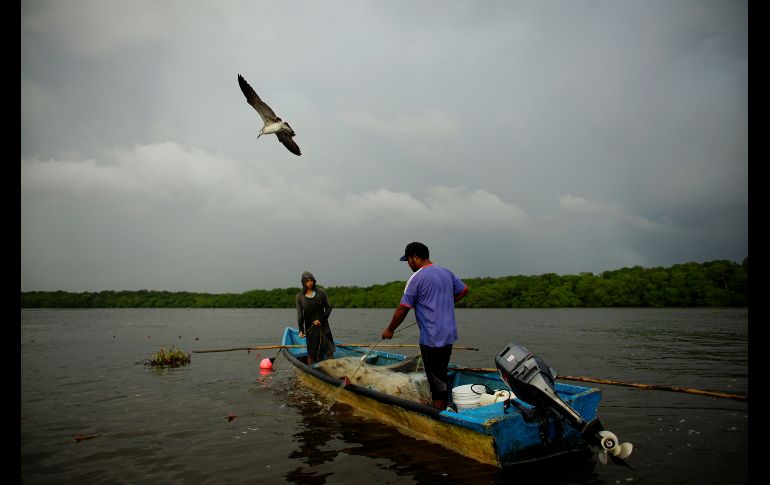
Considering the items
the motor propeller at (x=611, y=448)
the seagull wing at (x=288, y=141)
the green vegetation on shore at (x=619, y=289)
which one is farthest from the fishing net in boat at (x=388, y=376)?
the green vegetation on shore at (x=619, y=289)

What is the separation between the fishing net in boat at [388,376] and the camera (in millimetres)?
7855

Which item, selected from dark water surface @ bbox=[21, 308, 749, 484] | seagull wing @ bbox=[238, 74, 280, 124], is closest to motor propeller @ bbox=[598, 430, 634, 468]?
dark water surface @ bbox=[21, 308, 749, 484]

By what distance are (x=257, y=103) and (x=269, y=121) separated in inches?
18.6

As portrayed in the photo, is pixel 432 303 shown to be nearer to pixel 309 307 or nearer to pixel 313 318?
pixel 309 307

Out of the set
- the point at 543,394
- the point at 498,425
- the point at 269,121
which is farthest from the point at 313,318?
the point at 543,394

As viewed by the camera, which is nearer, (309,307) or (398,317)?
(398,317)

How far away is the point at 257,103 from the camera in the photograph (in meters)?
10.3

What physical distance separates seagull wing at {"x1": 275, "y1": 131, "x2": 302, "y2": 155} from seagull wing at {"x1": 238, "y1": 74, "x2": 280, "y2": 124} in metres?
0.36

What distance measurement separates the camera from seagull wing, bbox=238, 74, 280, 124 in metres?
10.3

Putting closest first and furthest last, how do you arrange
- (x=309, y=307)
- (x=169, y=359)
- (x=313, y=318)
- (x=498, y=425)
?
(x=498, y=425) → (x=309, y=307) → (x=313, y=318) → (x=169, y=359)

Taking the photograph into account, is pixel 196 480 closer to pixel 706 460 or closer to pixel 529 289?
pixel 706 460

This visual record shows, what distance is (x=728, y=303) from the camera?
61656mm

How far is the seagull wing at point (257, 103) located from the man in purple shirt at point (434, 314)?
549 centimetres
